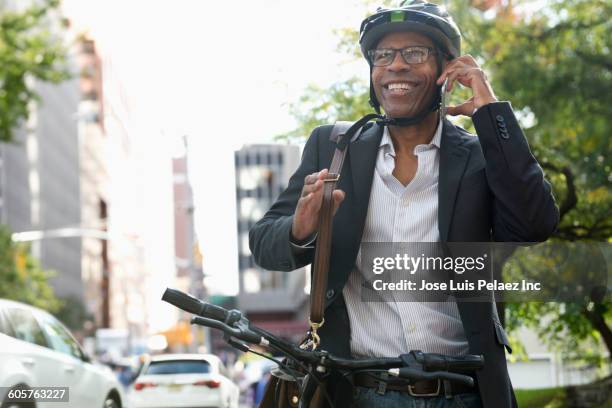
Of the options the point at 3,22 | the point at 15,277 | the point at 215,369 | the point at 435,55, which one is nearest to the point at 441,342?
the point at 435,55

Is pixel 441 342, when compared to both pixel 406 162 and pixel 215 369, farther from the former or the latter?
pixel 215 369

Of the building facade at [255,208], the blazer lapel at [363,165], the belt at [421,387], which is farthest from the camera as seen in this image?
the building facade at [255,208]

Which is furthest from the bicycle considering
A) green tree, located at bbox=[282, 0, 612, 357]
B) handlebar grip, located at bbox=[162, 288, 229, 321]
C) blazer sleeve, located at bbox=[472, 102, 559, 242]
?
green tree, located at bbox=[282, 0, 612, 357]

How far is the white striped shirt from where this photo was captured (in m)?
2.93

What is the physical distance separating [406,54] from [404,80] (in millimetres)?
68

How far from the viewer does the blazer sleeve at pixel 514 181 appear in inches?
111

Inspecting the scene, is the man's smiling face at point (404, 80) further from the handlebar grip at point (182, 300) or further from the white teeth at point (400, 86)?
the handlebar grip at point (182, 300)

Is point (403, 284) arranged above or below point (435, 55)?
below

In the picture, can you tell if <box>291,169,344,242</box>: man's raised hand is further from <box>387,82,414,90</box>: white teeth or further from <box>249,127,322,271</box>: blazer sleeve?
<box>387,82,414,90</box>: white teeth

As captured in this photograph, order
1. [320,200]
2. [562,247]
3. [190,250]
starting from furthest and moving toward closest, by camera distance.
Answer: [190,250] < [562,247] < [320,200]

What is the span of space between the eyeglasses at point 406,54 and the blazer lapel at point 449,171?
0.20 m

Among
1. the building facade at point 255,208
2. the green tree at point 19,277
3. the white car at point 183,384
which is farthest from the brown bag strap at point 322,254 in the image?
the building facade at point 255,208

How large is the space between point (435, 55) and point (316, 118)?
28.4ft

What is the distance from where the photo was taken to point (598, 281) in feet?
13.2
